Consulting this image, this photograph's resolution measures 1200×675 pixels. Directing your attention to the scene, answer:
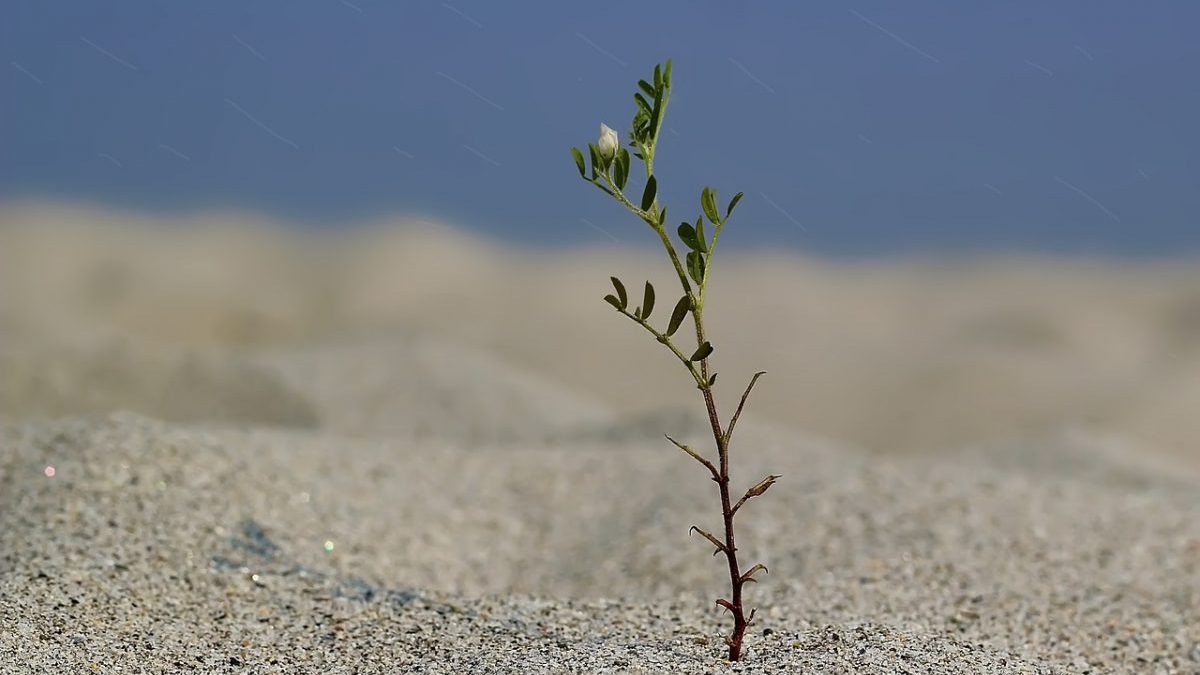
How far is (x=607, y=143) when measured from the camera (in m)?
2.57

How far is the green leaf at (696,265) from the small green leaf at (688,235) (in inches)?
0.6

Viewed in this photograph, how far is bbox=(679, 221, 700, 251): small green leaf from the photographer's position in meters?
2.60

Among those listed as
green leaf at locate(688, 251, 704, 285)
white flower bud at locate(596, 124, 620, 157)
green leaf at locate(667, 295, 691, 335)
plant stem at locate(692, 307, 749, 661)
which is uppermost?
white flower bud at locate(596, 124, 620, 157)

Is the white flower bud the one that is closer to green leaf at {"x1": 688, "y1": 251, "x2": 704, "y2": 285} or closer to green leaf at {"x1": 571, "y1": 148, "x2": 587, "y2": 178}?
green leaf at {"x1": 571, "y1": 148, "x2": 587, "y2": 178}

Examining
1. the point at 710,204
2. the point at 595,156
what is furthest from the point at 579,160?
the point at 710,204

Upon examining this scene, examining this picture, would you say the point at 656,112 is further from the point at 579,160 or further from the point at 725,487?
the point at 725,487

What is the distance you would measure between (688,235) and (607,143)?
27cm

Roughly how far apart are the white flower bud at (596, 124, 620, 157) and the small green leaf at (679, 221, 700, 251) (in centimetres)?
22

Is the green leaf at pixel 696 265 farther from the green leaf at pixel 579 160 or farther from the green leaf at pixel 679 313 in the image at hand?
the green leaf at pixel 579 160

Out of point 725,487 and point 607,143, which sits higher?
point 607,143

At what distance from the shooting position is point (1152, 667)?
3.66 metres

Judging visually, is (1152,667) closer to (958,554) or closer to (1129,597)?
(1129,597)

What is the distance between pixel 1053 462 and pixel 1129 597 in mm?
4278

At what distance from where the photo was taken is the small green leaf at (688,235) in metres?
2.60
